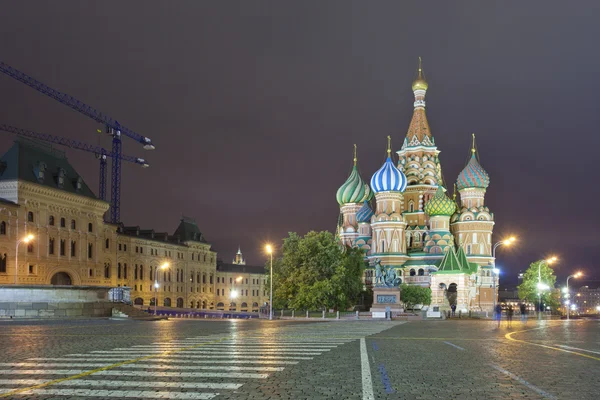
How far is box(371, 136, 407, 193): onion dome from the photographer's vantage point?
107m

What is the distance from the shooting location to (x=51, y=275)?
74125mm

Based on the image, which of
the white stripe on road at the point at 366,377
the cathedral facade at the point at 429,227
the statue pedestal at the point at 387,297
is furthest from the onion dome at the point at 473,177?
the white stripe on road at the point at 366,377

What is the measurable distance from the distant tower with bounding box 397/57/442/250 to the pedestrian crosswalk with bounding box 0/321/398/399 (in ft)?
315

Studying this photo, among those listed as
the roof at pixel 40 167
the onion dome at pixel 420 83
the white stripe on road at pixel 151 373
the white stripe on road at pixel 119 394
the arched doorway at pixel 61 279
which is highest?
the onion dome at pixel 420 83

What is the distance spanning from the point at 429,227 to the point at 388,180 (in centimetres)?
1266

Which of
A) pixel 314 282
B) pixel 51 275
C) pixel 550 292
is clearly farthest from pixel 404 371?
pixel 550 292

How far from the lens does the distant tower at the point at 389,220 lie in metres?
106

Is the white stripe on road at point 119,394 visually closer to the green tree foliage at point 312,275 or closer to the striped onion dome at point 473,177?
the green tree foliage at point 312,275

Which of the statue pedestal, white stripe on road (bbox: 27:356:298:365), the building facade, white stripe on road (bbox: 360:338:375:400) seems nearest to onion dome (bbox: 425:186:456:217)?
the statue pedestal

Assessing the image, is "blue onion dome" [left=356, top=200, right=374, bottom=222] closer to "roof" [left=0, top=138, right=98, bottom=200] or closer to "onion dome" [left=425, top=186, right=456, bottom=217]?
"onion dome" [left=425, top=186, right=456, bottom=217]

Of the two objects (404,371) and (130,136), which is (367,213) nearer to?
(130,136)

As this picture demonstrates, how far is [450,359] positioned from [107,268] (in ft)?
271

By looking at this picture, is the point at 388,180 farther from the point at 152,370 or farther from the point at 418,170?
the point at 152,370

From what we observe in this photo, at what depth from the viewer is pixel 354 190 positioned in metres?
124
